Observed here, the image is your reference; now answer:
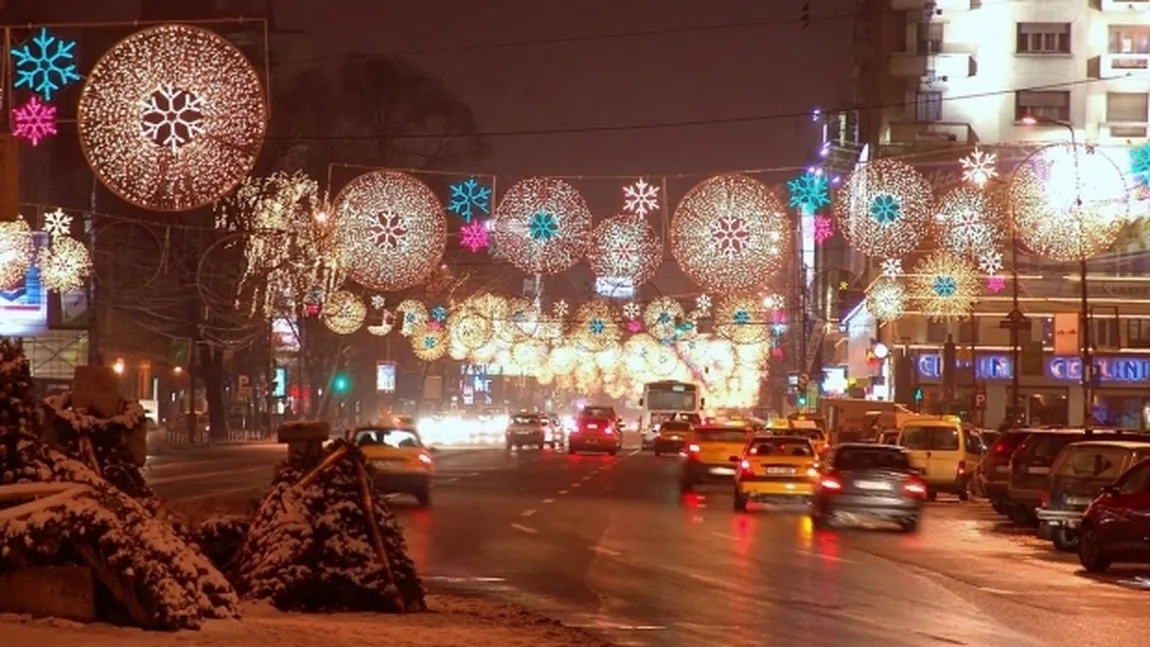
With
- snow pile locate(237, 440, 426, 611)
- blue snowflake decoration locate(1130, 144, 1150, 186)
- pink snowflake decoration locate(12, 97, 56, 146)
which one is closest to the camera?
snow pile locate(237, 440, 426, 611)

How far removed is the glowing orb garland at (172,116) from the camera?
71.4 feet

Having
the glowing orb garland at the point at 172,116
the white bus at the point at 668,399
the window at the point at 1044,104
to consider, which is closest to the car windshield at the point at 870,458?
the glowing orb garland at the point at 172,116

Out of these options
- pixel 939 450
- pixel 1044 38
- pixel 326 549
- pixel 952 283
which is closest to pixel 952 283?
pixel 952 283

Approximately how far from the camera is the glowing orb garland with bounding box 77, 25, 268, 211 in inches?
856

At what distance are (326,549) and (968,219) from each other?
35.7 m

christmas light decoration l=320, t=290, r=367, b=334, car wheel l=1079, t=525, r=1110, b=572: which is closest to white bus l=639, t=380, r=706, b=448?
christmas light decoration l=320, t=290, r=367, b=334

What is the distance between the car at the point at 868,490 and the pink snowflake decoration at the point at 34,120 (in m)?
14.9

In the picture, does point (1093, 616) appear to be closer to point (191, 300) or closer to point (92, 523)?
point (92, 523)

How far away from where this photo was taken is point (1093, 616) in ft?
62.2

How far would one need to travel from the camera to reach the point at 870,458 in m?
33.6

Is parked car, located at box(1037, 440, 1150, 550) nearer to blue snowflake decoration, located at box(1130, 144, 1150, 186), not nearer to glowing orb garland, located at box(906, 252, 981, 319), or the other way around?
blue snowflake decoration, located at box(1130, 144, 1150, 186)

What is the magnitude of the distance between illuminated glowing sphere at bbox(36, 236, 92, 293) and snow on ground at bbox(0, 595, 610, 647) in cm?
3746

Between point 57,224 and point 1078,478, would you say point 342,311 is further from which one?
point 1078,478

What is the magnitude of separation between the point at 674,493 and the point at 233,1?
185 ft
